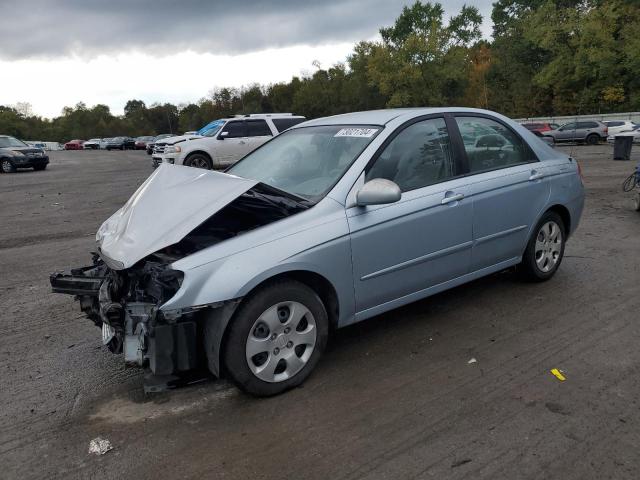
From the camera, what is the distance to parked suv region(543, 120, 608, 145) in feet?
96.7

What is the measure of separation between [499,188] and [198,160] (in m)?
13.8

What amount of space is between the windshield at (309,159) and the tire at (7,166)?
22105mm

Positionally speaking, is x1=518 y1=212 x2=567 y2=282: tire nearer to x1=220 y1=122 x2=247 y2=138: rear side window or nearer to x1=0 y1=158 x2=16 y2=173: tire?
x1=220 y1=122 x2=247 y2=138: rear side window

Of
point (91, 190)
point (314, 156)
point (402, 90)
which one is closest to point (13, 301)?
point (314, 156)

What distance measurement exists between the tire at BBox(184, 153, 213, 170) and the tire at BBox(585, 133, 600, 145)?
76.4 ft

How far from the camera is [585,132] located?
2975cm

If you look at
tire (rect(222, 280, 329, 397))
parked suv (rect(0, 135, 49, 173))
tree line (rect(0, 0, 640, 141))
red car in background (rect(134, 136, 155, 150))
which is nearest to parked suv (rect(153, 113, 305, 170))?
parked suv (rect(0, 135, 49, 173))

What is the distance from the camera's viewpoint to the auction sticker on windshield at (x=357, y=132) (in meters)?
3.81

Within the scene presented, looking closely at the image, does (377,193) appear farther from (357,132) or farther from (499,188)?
(499,188)

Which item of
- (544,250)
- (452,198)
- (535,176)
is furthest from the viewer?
(544,250)

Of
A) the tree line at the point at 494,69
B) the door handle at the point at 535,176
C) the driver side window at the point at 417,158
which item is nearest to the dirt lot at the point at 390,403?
the door handle at the point at 535,176

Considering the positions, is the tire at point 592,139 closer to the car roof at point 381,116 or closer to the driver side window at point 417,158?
the car roof at point 381,116

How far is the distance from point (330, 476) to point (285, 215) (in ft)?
5.01

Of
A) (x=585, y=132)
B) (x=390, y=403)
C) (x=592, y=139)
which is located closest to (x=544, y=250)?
(x=390, y=403)
